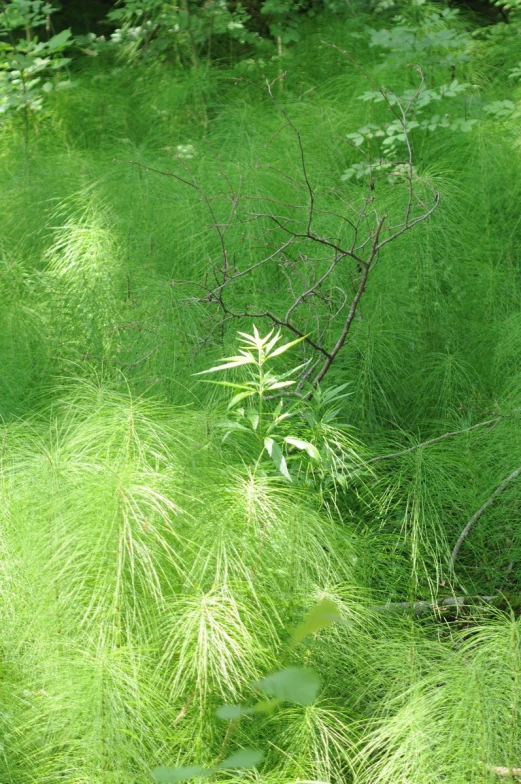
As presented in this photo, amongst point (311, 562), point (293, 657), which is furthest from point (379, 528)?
point (293, 657)

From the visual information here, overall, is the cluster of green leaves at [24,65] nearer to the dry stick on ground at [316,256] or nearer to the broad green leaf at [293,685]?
the dry stick on ground at [316,256]

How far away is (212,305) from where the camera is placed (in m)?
2.76

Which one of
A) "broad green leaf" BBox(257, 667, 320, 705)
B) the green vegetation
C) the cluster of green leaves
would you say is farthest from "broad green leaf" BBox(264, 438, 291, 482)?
the cluster of green leaves

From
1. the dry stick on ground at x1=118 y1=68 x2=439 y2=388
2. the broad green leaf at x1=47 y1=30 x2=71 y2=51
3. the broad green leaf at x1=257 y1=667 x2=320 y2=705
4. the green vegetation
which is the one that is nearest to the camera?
the broad green leaf at x1=257 y1=667 x2=320 y2=705

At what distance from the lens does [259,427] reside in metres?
2.12

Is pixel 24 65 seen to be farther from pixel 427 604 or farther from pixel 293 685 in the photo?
pixel 293 685

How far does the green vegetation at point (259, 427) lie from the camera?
4.96 ft

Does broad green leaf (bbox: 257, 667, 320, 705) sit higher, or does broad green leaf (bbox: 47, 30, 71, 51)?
broad green leaf (bbox: 257, 667, 320, 705)

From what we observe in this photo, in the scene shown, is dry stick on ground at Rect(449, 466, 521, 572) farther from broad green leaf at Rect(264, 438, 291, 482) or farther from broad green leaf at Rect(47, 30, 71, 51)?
broad green leaf at Rect(47, 30, 71, 51)

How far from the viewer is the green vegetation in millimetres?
1511

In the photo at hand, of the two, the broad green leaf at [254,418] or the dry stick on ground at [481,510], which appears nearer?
the broad green leaf at [254,418]

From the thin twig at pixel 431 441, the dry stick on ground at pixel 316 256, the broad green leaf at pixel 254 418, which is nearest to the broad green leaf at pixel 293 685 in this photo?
the broad green leaf at pixel 254 418

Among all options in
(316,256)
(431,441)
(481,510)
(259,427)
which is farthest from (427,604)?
(316,256)

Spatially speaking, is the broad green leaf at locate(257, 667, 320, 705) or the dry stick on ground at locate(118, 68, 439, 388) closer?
the broad green leaf at locate(257, 667, 320, 705)
